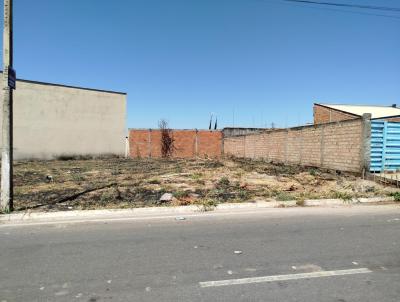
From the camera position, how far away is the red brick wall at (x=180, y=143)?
33344mm

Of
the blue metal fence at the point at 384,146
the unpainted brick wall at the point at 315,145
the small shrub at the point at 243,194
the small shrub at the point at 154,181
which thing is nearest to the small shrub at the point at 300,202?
the small shrub at the point at 243,194

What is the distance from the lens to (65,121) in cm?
2973

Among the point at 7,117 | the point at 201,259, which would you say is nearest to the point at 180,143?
the point at 7,117

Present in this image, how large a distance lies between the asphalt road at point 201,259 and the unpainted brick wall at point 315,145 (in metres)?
7.95

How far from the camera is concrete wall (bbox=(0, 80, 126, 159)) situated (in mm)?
27547

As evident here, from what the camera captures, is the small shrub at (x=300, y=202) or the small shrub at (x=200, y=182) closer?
the small shrub at (x=300, y=202)

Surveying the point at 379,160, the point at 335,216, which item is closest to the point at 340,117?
the point at 379,160

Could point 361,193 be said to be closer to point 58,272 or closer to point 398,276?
point 398,276

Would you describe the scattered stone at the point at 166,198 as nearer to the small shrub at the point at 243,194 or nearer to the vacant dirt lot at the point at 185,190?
the vacant dirt lot at the point at 185,190

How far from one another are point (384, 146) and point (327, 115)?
65.5ft

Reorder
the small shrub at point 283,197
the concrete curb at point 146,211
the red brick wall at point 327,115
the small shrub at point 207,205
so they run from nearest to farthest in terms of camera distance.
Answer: the concrete curb at point 146,211
the small shrub at point 207,205
the small shrub at point 283,197
the red brick wall at point 327,115

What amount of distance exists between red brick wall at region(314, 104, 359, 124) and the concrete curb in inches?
853

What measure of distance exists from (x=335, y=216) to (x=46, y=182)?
1047cm

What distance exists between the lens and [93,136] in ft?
103
